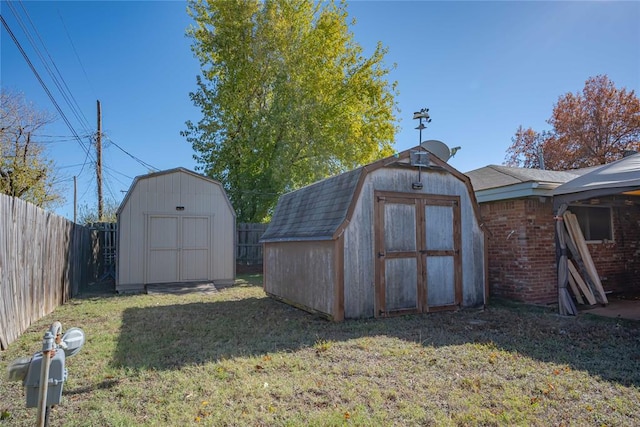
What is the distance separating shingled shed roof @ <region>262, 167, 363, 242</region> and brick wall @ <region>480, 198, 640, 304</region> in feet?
12.8

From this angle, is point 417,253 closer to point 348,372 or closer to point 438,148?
point 438,148

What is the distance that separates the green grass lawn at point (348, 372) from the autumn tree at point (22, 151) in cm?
1001

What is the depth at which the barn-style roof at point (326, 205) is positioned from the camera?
6520 mm

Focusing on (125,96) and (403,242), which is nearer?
(403,242)

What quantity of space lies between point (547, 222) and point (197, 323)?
7.48 metres

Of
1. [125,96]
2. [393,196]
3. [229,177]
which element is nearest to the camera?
[393,196]

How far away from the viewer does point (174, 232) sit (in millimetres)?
11109

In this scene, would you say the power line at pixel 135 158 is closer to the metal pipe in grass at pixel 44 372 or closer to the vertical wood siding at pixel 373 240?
the vertical wood siding at pixel 373 240

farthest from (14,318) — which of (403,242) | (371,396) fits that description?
(403,242)

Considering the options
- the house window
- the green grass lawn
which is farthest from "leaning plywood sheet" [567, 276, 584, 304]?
the house window

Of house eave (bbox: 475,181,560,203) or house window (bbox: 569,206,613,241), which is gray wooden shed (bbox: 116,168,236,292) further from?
house window (bbox: 569,206,613,241)

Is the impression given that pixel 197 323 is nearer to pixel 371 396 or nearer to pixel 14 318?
pixel 14 318

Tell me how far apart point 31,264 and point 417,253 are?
6604mm

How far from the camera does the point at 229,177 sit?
58.5ft
